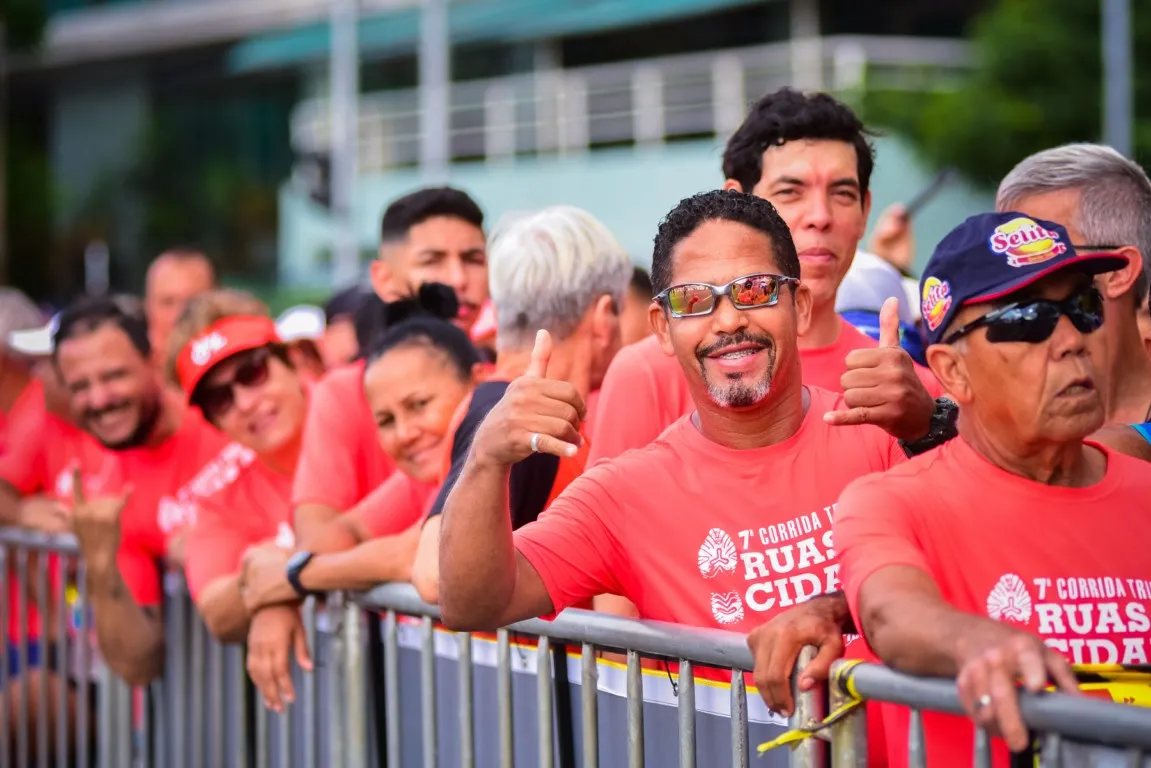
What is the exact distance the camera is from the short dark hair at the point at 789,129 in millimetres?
4520

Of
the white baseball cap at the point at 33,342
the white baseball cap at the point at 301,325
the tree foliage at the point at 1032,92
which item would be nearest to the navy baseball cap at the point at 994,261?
the white baseball cap at the point at 301,325

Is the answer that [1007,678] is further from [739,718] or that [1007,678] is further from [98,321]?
[98,321]

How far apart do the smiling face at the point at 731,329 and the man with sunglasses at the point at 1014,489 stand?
0.45 metres

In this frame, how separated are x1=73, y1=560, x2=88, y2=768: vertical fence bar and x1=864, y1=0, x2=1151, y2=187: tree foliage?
520 inches

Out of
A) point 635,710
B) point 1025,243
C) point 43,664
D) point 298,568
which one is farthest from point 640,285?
point 1025,243

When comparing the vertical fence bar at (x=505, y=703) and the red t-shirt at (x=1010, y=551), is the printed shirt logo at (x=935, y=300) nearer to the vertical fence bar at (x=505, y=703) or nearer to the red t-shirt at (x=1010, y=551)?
the red t-shirt at (x=1010, y=551)

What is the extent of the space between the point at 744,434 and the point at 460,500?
68 cm

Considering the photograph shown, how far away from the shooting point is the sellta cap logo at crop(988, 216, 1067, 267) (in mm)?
2941

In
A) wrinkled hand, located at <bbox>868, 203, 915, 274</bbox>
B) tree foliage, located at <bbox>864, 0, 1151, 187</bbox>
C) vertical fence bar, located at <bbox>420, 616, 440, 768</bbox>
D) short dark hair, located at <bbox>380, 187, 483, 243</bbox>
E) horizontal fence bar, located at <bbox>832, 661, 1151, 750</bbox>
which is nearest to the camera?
horizontal fence bar, located at <bbox>832, 661, 1151, 750</bbox>

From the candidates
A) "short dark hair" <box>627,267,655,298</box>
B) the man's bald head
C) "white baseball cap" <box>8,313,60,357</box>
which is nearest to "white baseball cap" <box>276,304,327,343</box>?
the man's bald head

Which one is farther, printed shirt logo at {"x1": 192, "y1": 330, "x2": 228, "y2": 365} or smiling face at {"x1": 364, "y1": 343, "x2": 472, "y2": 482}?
printed shirt logo at {"x1": 192, "y1": 330, "x2": 228, "y2": 365}

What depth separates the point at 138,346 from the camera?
21.5 feet

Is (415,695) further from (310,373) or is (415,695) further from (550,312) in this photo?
(310,373)

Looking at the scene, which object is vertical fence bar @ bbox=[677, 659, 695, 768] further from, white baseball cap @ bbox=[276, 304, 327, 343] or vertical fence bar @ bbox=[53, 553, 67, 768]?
white baseball cap @ bbox=[276, 304, 327, 343]
